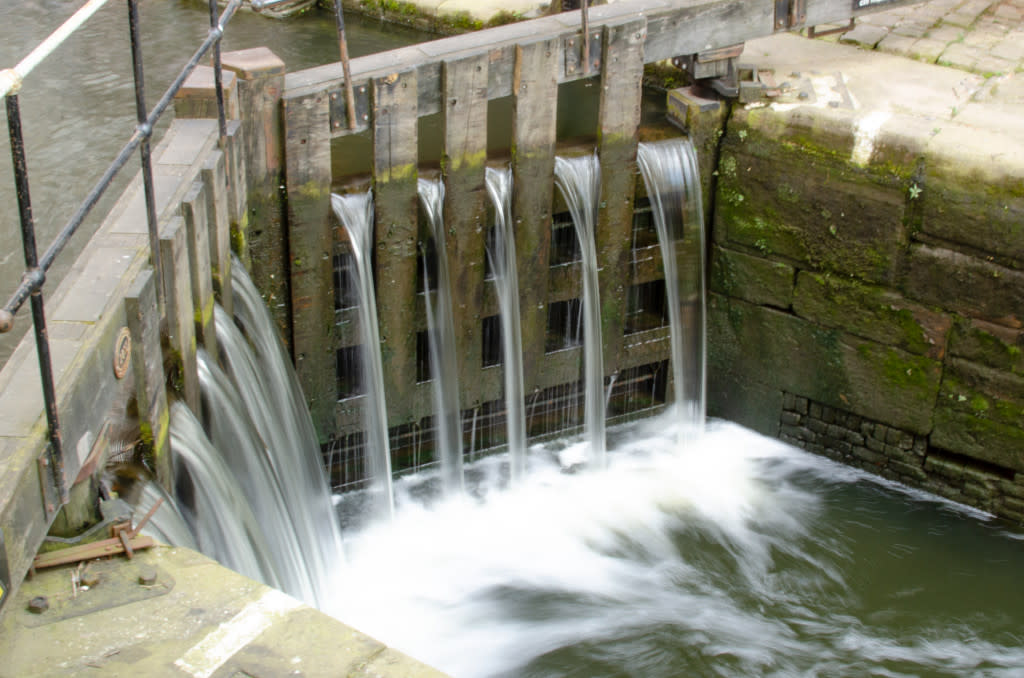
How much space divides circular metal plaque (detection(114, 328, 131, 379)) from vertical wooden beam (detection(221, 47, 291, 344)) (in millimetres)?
1767

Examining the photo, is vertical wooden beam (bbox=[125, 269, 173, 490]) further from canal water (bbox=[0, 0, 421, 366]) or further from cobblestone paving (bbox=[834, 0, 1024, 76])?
cobblestone paving (bbox=[834, 0, 1024, 76])

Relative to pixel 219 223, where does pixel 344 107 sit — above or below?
above

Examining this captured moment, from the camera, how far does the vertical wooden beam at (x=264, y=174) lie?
6.36 metres

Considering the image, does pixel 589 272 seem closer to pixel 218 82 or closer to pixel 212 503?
pixel 218 82

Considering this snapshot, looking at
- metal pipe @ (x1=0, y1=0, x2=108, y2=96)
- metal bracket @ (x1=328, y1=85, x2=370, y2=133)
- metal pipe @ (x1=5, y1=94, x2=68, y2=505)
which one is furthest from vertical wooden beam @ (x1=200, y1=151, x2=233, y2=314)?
metal pipe @ (x1=5, y1=94, x2=68, y2=505)

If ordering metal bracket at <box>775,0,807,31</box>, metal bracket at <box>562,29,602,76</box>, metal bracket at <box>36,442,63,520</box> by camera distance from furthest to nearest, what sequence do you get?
metal bracket at <box>775,0,807,31</box>
metal bracket at <box>562,29,602,76</box>
metal bracket at <box>36,442,63,520</box>

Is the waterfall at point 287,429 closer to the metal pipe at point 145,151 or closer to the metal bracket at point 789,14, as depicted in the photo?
the metal pipe at point 145,151

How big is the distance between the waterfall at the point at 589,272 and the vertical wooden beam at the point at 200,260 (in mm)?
2807

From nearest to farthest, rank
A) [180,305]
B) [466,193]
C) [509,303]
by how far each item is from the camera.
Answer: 1. [180,305]
2. [466,193]
3. [509,303]

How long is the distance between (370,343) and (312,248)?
0.77m

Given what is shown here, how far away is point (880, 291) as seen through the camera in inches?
304

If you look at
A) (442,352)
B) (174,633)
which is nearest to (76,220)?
(174,633)

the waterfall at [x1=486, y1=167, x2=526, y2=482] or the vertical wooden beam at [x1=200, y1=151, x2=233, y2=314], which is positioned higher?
the vertical wooden beam at [x1=200, y1=151, x2=233, y2=314]

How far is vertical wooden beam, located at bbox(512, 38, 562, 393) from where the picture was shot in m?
7.27
